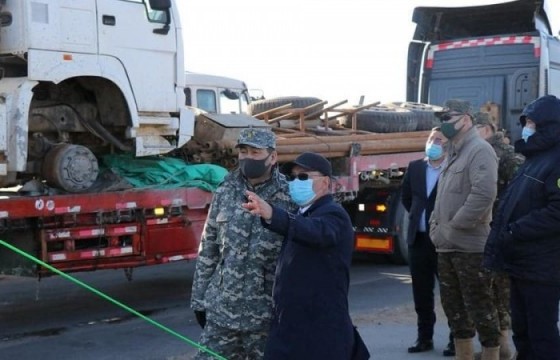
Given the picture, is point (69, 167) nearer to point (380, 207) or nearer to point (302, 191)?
point (302, 191)

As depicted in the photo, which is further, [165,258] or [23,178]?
[165,258]

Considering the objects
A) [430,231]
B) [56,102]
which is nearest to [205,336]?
[430,231]

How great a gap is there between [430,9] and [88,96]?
701 centimetres

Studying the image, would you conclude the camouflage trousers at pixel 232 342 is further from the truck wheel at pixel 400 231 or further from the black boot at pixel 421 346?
the truck wheel at pixel 400 231

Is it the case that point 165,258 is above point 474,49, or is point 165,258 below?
below

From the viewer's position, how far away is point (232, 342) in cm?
455

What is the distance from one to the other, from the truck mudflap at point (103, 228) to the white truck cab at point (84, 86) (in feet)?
0.88

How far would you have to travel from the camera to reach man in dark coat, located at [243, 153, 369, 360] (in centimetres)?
402

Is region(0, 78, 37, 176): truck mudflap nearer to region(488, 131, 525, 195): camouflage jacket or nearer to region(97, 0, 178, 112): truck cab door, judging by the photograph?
region(97, 0, 178, 112): truck cab door

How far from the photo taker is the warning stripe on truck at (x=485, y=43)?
41.5 feet

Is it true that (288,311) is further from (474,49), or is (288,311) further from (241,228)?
(474,49)

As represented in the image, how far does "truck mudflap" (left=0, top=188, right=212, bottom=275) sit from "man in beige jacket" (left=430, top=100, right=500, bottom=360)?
3.18m

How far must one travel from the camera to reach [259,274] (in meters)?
4.51

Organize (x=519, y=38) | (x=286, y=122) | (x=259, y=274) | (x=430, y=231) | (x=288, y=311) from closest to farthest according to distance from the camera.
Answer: (x=288, y=311)
(x=259, y=274)
(x=430, y=231)
(x=286, y=122)
(x=519, y=38)
